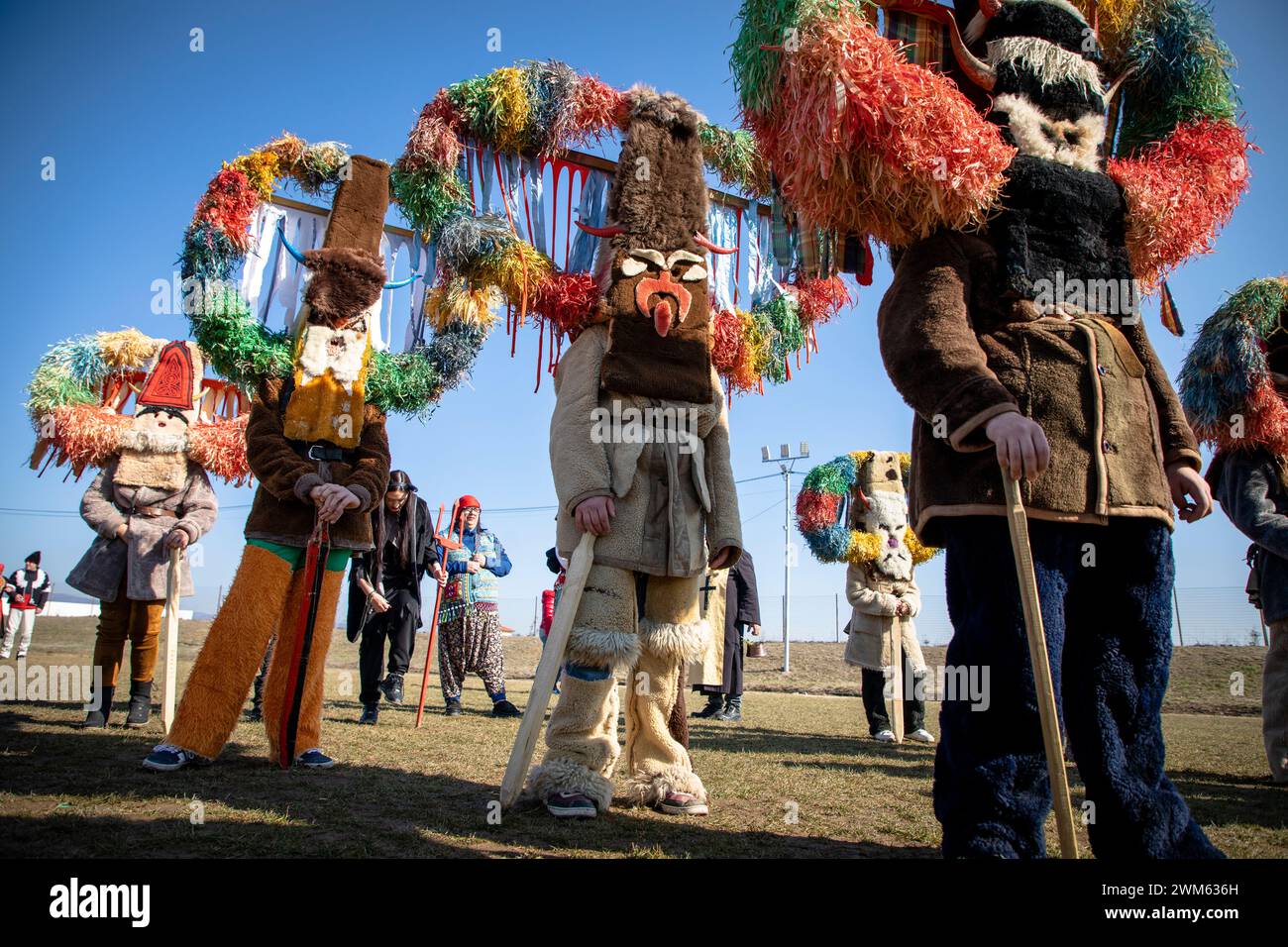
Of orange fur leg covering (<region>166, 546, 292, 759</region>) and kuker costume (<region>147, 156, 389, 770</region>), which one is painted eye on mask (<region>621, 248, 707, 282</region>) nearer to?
kuker costume (<region>147, 156, 389, 770</region>)

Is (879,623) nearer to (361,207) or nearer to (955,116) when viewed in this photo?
(361,207)

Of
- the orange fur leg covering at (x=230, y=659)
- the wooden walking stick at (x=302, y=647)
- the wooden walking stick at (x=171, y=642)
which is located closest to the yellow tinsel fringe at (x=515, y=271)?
the wooden walking stick at (x=302, y=647)

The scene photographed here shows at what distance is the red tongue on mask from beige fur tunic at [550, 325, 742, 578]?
0.59 ft

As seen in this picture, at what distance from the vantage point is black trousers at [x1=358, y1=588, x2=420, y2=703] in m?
7.32

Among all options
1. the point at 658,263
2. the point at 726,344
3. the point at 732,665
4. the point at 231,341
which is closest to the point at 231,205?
the point at 231,341

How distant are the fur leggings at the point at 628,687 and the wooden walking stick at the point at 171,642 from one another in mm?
1917

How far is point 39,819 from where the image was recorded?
2.78 meters

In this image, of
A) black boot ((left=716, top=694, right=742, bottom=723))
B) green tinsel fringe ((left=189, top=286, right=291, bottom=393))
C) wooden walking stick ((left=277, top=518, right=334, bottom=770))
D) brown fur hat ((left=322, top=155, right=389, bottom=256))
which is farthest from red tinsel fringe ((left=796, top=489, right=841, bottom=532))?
wooden walking stick ((left=277, top=518, right=334, bottom=770))

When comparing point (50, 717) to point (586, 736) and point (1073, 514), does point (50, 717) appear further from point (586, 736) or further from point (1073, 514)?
point (1073, 514)

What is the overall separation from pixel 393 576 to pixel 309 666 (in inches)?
148

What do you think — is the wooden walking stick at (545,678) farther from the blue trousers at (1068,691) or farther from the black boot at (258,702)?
the black boot at (258,702)
